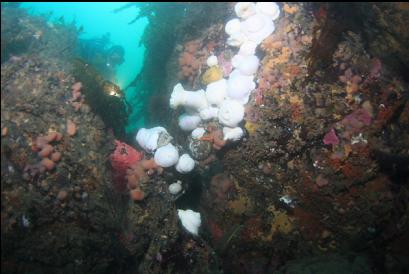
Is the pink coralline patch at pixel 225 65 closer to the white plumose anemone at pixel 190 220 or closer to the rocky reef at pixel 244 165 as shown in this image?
the rocky reef at pixel 244 165

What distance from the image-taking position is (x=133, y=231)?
491 centimetres

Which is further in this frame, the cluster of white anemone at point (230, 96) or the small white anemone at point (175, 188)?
the small white anemone at point (175, 188)

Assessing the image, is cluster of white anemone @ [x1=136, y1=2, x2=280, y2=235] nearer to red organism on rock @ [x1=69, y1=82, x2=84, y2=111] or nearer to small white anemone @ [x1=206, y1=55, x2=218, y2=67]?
small white anemone @ [x1=206, y1=55, x2=218, y2=67]

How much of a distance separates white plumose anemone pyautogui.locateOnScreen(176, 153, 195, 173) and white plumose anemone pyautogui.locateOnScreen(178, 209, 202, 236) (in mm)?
820

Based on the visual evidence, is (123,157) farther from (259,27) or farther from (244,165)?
(259,27)

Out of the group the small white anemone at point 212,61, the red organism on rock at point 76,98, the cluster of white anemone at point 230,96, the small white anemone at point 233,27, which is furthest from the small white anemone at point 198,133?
the red organism on rock at point 76,98

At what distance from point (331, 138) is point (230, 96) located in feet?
5.08

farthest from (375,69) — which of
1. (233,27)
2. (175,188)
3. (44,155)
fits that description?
(44,155)

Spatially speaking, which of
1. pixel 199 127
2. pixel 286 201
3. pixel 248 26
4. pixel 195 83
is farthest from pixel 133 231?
pixel 248 26

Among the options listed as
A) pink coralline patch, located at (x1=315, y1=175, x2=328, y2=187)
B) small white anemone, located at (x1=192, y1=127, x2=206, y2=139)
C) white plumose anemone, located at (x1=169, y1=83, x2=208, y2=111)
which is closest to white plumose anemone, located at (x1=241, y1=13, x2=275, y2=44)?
white plumose anemone, located at (x1=169, y1=83, x2=208, y2=111)

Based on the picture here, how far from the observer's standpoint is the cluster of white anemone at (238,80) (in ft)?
15.8

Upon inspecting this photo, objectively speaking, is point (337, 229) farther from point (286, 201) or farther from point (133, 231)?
point (133, 231)

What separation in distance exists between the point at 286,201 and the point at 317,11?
2804 millimetres

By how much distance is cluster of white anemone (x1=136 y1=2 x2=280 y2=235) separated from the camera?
4.82 m
